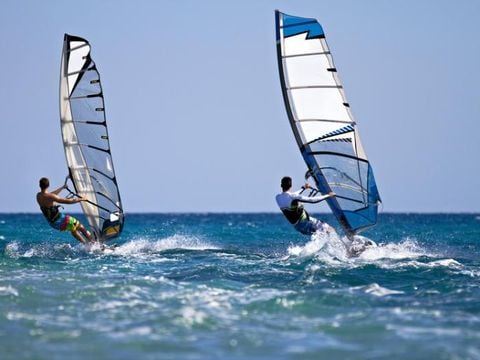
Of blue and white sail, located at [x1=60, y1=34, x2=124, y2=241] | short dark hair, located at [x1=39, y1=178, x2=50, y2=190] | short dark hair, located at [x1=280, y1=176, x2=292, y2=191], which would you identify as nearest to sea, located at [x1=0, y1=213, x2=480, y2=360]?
short dark hair, located at [x1=280, y1=176, x2=292, y2=191]

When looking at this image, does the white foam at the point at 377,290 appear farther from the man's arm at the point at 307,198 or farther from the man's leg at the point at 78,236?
the man's leg at the point at 78,236

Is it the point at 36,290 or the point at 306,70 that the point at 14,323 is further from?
the point at 306,70

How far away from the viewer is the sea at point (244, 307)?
6496mm

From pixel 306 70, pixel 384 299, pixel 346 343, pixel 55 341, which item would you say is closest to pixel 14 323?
pixel 55 341

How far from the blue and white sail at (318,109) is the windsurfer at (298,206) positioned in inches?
15.4

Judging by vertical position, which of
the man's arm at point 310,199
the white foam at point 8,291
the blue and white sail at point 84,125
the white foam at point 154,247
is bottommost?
the white foam at point 154,247

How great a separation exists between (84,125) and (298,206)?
3817 millimetres

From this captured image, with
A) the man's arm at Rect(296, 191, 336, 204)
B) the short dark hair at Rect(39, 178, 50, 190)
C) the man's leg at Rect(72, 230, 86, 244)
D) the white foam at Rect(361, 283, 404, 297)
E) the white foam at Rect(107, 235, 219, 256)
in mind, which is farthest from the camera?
the white foam at Rect(107, 235, 219, 256)

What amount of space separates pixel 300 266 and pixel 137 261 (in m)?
2.62

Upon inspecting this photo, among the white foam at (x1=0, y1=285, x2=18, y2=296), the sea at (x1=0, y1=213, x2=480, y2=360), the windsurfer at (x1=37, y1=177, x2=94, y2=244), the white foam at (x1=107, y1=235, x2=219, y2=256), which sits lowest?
the white foam at (x1=107, y1=235, x2=219, y2=256)

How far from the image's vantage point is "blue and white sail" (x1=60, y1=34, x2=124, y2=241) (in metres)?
13.3

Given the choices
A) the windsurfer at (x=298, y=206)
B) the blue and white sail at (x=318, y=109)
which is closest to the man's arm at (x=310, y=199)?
the windsurfer at (x=298, y=206)

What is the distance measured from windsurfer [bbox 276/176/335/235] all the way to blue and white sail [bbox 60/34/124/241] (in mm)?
3293

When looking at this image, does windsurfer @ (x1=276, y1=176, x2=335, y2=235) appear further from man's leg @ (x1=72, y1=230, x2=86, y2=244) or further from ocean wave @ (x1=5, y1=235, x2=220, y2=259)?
man's leg @ (x1=72, y1=230, x2=86, y2=244)
